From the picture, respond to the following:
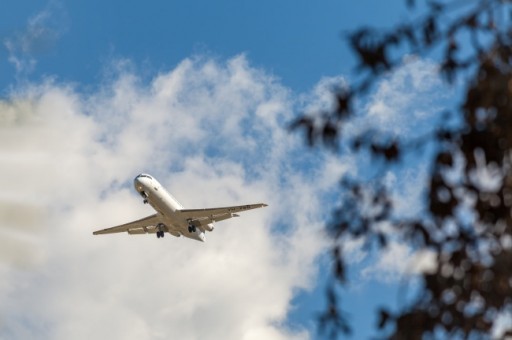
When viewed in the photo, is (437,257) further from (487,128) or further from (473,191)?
(487,128)

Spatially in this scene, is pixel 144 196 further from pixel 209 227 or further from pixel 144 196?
pixel 209 227

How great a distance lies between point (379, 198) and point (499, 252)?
227 centimetres

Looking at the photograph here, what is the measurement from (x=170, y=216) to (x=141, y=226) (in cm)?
1038

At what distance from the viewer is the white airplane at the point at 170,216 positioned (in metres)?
99.5

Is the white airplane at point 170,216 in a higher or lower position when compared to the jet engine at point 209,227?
lower

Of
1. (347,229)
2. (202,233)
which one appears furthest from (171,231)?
(347,229)

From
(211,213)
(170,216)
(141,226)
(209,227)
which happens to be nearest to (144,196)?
(170,216)

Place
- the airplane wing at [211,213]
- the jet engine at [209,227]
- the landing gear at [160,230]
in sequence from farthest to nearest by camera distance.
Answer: the jet engine at [209,227], the landing gear at [160,230], the airplane wing at [211,213]

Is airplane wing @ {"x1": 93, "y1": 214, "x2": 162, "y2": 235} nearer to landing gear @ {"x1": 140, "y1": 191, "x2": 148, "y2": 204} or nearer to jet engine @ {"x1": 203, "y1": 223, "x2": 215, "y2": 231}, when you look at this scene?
jet engine @ {"x1": 203, "y1": 223, "x2": 215, "y2": 231}

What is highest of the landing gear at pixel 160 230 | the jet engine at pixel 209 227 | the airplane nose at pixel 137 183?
the jet engine at pixel 209 227

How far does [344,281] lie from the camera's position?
14.8 meters

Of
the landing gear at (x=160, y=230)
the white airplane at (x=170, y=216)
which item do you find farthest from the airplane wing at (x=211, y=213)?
the landing gear at (x=160, y=230)

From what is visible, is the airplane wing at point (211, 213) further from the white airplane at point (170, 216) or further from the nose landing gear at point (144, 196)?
the nose landing gear at point (144, 196)

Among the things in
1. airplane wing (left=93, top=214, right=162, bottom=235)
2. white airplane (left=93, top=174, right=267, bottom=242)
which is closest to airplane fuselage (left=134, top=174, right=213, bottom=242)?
white airplane (left=93, top=174, right=267, bottom=242)
